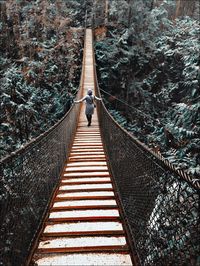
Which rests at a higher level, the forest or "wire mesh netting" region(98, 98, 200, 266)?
the forest

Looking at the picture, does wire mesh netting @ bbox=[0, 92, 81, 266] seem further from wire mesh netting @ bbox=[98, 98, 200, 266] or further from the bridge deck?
wire mesh netting @ bbox=[98, 98, 200, 266]

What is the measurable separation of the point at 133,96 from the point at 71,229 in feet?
42.9

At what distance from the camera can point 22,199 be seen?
7.31ft

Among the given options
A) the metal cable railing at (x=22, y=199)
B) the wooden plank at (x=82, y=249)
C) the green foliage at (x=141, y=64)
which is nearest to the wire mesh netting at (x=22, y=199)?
the metal cable railing at (x=22, y=199)

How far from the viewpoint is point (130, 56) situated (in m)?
15.4

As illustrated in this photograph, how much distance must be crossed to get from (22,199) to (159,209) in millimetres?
1098

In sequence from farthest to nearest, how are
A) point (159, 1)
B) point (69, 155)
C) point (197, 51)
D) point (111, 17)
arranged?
point (159, 1)
point (111, 17)
point (197, 51)
point (69, 155)

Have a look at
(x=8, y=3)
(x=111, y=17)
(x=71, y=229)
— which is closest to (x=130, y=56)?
(x=111, y=17)

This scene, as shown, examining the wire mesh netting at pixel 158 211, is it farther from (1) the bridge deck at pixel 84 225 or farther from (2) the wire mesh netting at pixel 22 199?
(2) the wire mesh netting at pixel 22 199

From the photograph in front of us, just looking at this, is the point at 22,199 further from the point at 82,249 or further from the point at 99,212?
the point at 99,212

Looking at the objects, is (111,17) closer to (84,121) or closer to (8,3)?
(8,3)

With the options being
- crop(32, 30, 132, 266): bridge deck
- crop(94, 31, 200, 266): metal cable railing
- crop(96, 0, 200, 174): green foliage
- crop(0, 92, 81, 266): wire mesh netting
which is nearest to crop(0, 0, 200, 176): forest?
crop(96, 0, 200, 174): green foliage

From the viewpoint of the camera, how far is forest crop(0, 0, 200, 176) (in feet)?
40.7

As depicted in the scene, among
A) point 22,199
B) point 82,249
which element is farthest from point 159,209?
point 22,199
